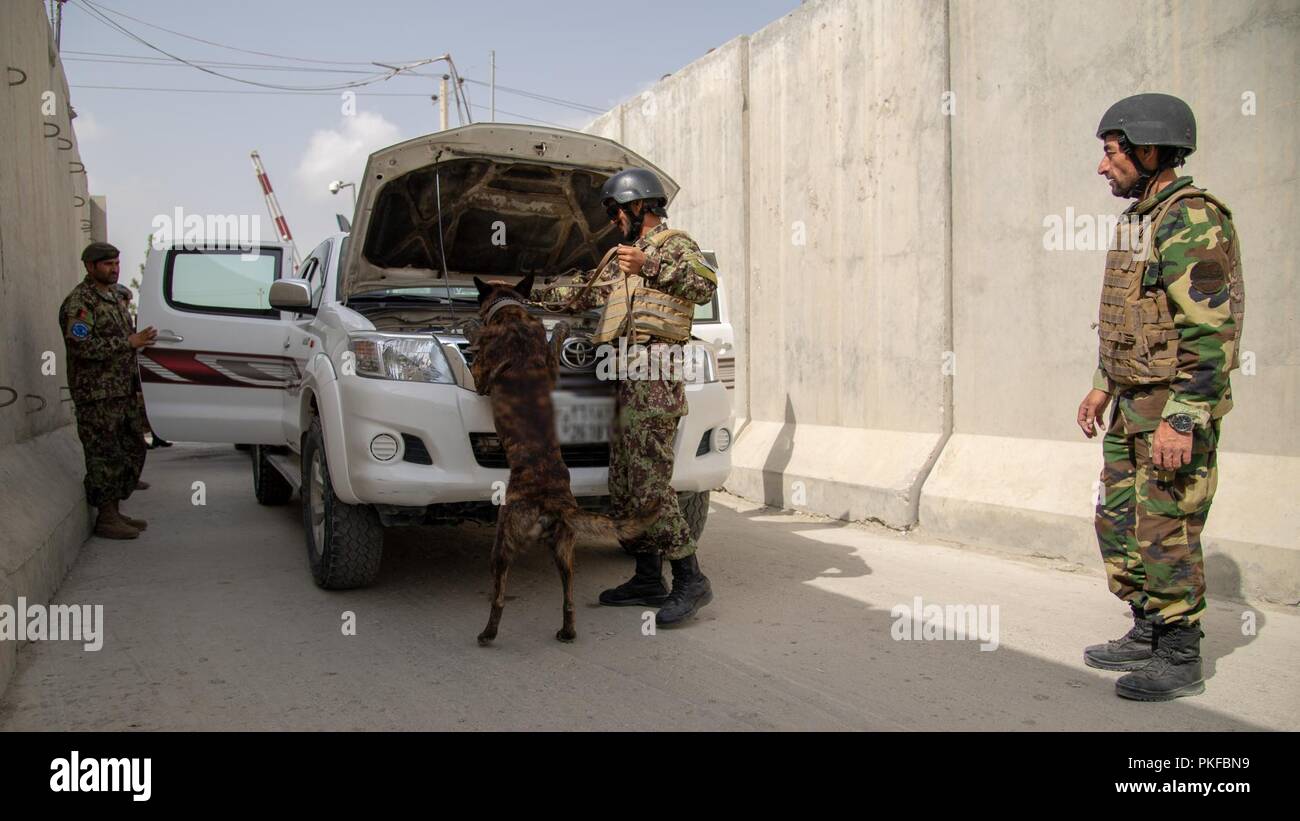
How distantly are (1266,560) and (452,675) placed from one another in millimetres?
3816

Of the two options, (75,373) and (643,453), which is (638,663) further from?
(75,373)

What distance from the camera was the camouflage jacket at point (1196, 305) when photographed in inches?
117

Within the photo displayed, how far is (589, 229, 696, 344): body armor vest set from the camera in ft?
13.0

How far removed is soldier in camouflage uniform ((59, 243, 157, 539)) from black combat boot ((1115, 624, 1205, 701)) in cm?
589

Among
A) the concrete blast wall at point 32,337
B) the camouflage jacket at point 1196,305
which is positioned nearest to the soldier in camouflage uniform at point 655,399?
the camouflage jacket at point 1196,305

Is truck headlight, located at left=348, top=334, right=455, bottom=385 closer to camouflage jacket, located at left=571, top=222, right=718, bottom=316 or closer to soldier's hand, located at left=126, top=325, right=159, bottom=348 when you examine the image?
camouflage jacket, located at left=571, top=222, right=718, bottom=316

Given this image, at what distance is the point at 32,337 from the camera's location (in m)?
6.03

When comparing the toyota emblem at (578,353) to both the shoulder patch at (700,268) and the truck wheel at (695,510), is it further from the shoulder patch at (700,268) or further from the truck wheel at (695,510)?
the truck wheel at (695,510)

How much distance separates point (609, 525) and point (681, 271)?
3.80 feet

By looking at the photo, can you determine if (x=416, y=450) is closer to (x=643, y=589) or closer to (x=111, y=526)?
(x=643, y=589)

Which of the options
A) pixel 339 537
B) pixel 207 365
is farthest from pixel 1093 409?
pixel 207 365

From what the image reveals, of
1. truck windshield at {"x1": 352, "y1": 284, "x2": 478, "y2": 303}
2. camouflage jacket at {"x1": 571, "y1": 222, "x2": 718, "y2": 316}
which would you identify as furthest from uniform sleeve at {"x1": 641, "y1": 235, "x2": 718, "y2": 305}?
truck windshield at {"x1": 352, "y1": 284, "x2": 478, "y2": 303}

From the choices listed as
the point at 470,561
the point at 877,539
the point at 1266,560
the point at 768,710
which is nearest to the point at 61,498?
the point at 470,561

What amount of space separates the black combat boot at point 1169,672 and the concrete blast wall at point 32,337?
3.97 meters
